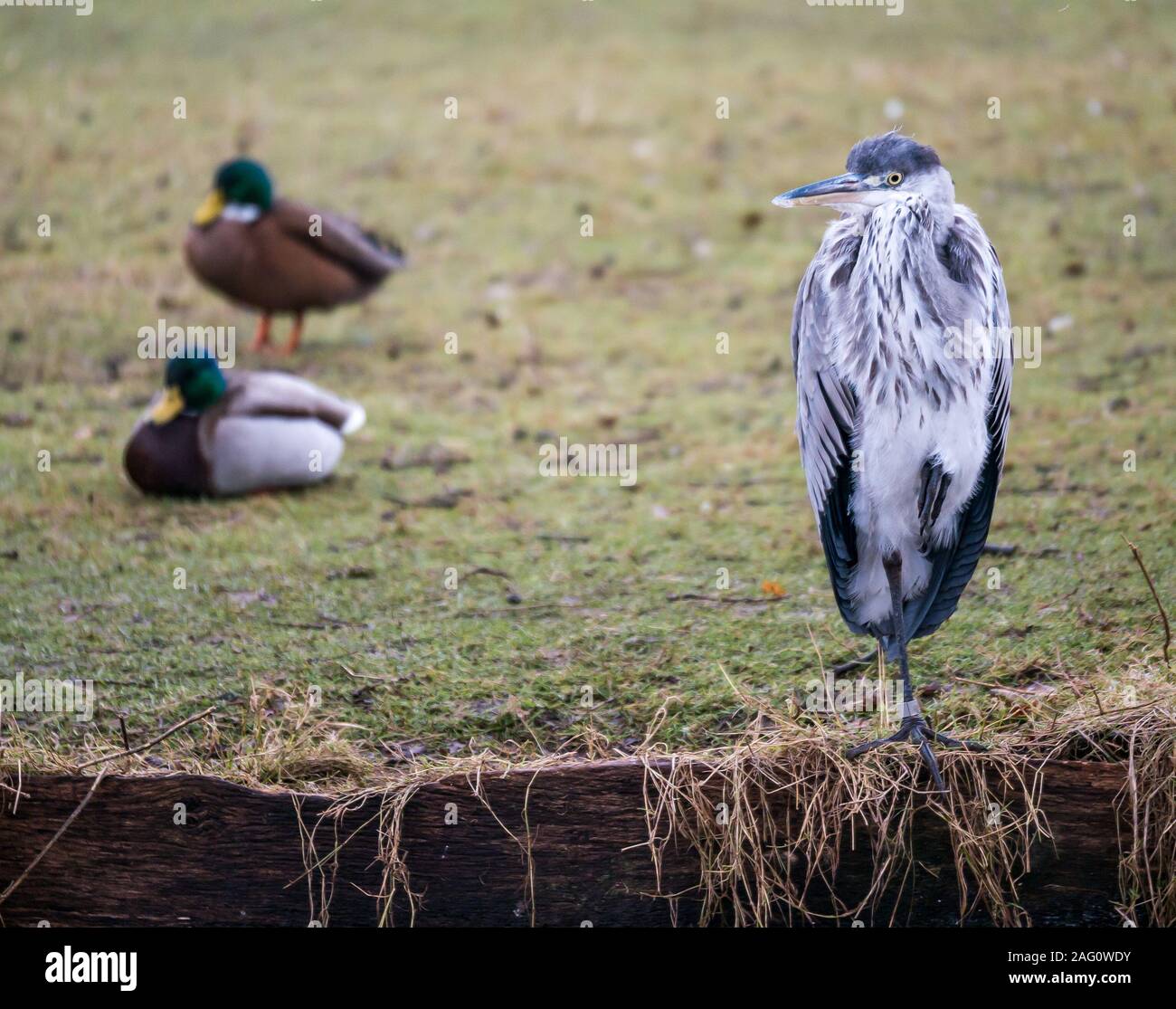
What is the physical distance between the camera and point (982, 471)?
3.76 meters

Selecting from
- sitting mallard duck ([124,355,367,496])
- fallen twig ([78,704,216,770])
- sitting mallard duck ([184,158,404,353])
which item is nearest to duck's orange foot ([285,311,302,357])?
sitting mallard duck ([184,158,404,353])

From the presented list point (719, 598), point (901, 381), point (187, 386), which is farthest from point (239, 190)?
point (901, 381)

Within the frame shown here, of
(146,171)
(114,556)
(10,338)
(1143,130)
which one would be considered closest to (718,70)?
(1143,130)

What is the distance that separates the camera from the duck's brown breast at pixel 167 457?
573 centimetres

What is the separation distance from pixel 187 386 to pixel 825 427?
10.2ft

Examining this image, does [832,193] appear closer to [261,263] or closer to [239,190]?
[261,263]

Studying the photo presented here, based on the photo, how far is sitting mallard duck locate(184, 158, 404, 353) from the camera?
23.9ft

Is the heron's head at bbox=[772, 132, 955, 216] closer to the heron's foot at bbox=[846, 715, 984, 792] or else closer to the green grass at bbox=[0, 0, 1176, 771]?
the heron's foot at bbox=[846, 715, 984, 792]

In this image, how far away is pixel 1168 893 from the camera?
3598 millimetres

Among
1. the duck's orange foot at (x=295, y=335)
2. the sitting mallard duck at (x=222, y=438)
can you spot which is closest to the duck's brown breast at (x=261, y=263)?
the duck's orange foot at (x=295, y=335)

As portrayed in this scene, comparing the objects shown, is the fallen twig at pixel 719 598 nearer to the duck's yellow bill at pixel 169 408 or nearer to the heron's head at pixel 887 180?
the heron's head at pixel 887 180

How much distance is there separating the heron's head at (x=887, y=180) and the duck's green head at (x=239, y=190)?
4.41 m

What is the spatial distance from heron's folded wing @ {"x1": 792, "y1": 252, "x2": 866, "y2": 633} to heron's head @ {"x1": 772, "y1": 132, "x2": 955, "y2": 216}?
0.21 metres

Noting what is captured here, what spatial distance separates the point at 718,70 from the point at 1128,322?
4.71 metres
